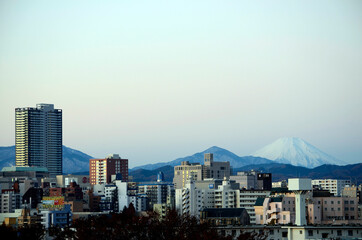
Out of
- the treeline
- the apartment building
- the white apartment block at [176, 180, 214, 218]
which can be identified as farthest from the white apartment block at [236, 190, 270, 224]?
the treeline

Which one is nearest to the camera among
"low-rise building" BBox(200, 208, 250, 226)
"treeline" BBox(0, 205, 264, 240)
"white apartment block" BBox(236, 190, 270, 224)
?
"treeline" BBox(0, 205, 264, 240)

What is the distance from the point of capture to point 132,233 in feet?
291

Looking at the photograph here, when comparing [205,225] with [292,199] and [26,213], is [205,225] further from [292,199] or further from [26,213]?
[26,213]

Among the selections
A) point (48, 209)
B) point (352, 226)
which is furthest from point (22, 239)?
point (48, 209)

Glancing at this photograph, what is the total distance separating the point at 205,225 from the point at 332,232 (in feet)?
50.6

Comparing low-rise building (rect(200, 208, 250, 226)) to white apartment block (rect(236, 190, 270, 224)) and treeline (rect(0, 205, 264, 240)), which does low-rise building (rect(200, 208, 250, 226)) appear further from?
treeline (rect(0, 205, 264, 240))

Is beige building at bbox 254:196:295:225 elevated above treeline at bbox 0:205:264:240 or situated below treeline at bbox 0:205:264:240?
above

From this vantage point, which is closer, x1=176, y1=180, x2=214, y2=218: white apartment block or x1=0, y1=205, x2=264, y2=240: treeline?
x1=0, y1=205, x2=264, y2=240: treeline

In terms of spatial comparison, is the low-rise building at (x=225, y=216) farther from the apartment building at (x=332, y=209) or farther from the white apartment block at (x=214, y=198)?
the white apartment block at (x=214, y=198)

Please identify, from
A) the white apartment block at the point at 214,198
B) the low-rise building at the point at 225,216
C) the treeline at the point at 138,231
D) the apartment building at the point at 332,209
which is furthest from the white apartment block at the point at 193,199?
the treeline at the point at 138,231

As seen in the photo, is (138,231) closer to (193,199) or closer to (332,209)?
(332,209)

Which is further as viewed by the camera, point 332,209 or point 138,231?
point 332,209

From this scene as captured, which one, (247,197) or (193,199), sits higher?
(247,197)

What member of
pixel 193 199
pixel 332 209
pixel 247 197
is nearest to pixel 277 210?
pixel 332 209
